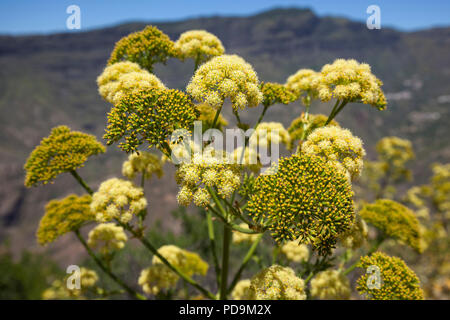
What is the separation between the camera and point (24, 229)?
14238 cm

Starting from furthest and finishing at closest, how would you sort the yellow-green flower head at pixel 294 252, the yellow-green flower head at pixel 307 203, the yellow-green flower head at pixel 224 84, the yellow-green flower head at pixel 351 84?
the yellow-green flower head at pixel 294 252, the yellow-green flower head at pixel 351 84, the yellow-green flower head at pixel 224 84, the yellow-green flower head at pixel 307 203

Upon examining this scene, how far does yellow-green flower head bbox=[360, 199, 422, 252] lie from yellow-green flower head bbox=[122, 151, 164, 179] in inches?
184

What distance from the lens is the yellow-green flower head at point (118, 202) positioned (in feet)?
16.0

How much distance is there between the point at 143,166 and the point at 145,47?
8.03 feet

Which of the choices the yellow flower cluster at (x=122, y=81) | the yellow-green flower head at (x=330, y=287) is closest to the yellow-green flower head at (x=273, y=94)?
the yellow flower cluster at (x=122, y=81)

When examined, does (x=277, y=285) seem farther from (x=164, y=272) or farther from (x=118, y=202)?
(x=164, y=272)

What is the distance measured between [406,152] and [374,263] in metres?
17.5

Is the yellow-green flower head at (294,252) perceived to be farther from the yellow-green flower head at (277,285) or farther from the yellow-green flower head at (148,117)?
the yellow-green flower head at (148,117)

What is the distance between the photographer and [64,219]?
19.5 ft

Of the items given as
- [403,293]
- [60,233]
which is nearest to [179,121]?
[60,233]

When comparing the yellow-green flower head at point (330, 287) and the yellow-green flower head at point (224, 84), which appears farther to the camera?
the yellow-green flower head at point (330, 287)

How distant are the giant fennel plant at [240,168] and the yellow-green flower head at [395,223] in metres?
0.02

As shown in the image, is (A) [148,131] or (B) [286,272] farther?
(B) [286,272]
